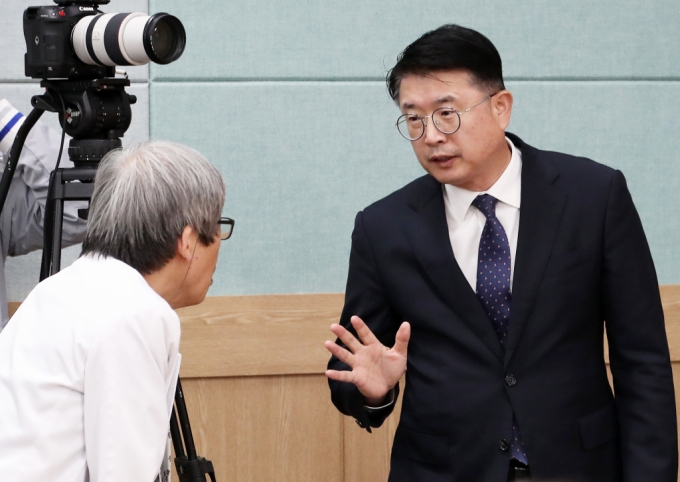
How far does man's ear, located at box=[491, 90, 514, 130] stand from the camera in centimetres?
152

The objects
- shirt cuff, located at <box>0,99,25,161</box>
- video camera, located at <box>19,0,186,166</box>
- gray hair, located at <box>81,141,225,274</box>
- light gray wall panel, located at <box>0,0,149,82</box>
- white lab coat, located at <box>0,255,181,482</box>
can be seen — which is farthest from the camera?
light gray wall panel, located at <box>0,0,149,82</box>

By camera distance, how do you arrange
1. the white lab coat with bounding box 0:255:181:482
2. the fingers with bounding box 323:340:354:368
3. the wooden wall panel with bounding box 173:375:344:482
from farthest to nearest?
1. the wooden wall panel with bounding box 173:375:344:482
2. the fingers with bounding box 323:340:354:368
3. the white lab coat with bounding box 0:255:181:482

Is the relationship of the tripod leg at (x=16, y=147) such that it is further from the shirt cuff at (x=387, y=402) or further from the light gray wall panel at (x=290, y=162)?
the shirt cuff at (x=387, y=402)

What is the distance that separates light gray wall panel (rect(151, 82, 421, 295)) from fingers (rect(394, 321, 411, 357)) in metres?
0.97

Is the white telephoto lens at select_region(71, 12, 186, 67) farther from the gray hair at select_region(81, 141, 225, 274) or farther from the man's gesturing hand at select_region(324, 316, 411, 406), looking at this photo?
the man's gesturing hand at select_region(324, 316, 411, 406)

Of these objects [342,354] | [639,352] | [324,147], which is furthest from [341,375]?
[324,147]

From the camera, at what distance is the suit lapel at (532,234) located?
1.41 metres

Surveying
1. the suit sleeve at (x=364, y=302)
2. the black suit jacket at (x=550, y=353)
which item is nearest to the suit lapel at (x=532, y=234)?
the black suit jacket at (x=550, y=353)

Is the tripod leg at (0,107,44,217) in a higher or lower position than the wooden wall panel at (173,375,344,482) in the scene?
higher

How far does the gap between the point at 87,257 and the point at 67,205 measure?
76 cm

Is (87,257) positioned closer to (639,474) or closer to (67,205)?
(67,205)

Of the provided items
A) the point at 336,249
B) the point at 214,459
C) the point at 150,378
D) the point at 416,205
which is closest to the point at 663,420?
the point at 416,205

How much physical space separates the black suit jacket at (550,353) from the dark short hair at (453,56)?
7.4 inches

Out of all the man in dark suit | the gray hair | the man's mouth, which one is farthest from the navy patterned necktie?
the gray hair
